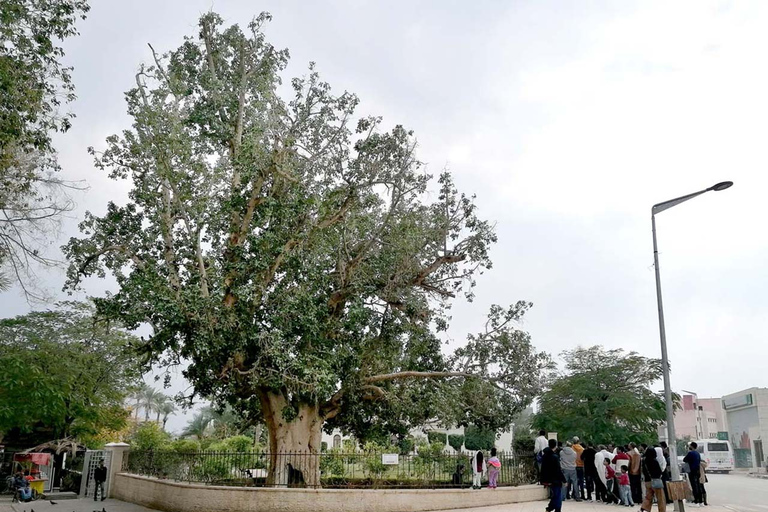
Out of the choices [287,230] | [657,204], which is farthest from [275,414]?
[657,204]

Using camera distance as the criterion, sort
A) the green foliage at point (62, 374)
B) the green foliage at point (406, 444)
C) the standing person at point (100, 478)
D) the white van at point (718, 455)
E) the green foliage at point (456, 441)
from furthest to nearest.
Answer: the green foliage at point (456, 441), the white van at point (718, 455), the green foliage at point (62, 374), the green foliage at point (406, 444), the standing person at point (100, 478)

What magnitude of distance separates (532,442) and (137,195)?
17.0 meters

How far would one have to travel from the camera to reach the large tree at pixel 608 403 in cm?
2856

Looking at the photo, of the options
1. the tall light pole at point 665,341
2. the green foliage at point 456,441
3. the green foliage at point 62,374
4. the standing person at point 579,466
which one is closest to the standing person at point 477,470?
the standing person at point 579,466

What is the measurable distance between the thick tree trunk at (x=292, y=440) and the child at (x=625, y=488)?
29.4 ft

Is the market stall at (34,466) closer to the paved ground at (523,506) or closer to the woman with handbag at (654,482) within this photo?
the paved ground at (523,506)

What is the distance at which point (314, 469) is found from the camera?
Result: 60.3 feet

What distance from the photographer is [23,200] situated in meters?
17.7

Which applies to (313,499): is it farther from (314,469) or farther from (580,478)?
(580,478)

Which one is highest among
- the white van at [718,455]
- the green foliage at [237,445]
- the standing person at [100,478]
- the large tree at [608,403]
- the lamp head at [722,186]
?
the lamp head at [722,186]

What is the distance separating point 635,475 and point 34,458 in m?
22.6

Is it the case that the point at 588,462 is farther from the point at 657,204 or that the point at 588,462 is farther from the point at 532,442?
the point at 657,204

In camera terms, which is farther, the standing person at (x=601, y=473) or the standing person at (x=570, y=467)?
the standing person at (x=570, y=467)

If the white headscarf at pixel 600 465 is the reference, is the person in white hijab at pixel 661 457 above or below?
above
